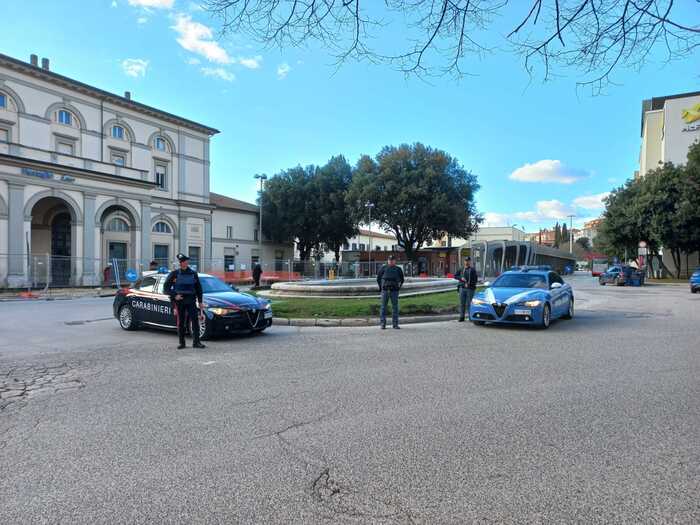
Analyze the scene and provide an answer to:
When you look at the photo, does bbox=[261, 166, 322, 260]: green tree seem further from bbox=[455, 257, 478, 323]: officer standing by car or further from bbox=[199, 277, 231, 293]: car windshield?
bbox=[199, 277, 231, 293]: car windshield

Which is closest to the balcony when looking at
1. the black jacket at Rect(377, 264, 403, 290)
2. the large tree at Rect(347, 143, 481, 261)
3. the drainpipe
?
the drainpipe

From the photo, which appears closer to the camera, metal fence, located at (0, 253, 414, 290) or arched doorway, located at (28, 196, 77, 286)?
metal fence, located at (0, 253, 414, 290)

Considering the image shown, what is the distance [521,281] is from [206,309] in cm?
781

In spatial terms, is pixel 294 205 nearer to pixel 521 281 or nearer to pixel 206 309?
pixel 521 281

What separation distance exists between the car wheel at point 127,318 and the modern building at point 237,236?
3384cm

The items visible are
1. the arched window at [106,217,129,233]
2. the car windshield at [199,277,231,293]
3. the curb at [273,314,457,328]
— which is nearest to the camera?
the car windshield at [199,277,231,293]

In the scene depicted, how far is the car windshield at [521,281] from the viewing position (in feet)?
38.0

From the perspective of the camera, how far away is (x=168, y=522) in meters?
2.64

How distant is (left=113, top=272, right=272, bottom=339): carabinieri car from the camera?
29.9 feet

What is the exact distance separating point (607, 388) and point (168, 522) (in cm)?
497

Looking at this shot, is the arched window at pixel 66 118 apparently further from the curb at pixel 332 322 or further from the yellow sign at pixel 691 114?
the yellow sign at pixel 691 114

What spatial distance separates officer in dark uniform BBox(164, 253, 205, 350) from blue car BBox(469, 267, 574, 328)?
6354mm

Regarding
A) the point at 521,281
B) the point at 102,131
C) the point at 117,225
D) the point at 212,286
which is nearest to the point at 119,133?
the point at 102,131

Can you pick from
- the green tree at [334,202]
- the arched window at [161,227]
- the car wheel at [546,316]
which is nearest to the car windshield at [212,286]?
the car wheel at [546,316]
